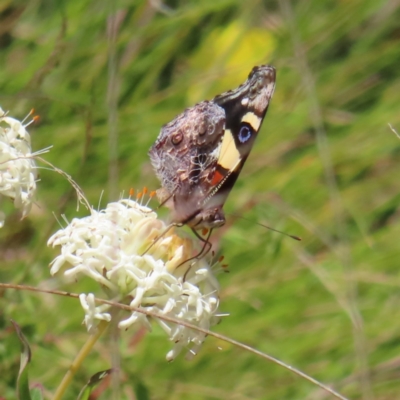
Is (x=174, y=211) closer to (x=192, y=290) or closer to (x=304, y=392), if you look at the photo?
(x=192, y=290)

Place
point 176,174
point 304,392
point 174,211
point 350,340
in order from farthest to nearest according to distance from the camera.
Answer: point 350,340
point 304,392
point 176,174
point 174,211

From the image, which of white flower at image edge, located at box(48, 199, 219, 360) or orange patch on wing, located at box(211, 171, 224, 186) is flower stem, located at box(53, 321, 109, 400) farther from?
orange patch on wing, located at box(211, 171, 224, 186)

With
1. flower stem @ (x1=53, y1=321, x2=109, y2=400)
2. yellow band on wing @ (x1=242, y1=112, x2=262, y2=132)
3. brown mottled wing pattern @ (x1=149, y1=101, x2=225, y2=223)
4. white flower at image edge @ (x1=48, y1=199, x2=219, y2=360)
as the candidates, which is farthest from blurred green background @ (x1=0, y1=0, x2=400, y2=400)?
flower stem @ (x1=53, y1=321, x2=109, y2=400)

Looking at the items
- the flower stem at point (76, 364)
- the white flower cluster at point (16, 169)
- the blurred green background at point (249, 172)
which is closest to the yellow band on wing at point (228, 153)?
the blurred green background at point (249, 172)

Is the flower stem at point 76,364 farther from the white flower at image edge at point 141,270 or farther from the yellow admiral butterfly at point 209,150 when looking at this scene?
the yellow admiral butterfly at point 209,150

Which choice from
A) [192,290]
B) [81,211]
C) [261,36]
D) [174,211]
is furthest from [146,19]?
[192,290]

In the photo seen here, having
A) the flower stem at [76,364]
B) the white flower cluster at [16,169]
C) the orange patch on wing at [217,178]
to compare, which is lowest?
the flower stem at [76,364]
